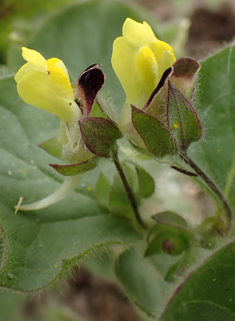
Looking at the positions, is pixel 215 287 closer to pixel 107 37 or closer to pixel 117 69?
pixel 117 69

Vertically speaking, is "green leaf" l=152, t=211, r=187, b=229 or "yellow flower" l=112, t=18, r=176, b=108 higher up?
"yellow flower" l=112, t=18, r=176, b=108

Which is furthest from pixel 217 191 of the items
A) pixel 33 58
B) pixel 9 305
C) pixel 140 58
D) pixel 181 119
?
pixel 9 305

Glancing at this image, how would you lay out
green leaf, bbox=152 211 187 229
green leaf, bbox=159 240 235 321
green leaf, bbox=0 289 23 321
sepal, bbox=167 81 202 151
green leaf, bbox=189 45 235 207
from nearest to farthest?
1. sepal, bbox=167 81 202 151
2. green leaf, bbox=159 240 235 321
3. green leaf, bbox=152 211 187 229
4. green leaf, bbox=189 45 235 207
5. green leaf, bbox=0 289 23 321

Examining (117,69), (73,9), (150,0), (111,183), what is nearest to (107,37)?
(73,9)

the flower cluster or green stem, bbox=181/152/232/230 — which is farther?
green stem, bbox=181/152/232/230

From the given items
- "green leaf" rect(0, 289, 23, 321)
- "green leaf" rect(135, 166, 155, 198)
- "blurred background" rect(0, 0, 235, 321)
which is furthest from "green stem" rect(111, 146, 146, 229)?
"green leaf" rect(0, 289, 23, 321)

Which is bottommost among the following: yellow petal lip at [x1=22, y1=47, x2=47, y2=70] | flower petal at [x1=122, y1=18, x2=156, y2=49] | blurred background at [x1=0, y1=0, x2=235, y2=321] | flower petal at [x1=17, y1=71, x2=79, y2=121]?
blurred background at [x1=0, y1=0, x2=235, y2=321]

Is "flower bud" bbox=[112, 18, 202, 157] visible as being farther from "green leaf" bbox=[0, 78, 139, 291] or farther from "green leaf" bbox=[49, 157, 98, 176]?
"green leaf" bbox=[0, 78, 139, 291]
